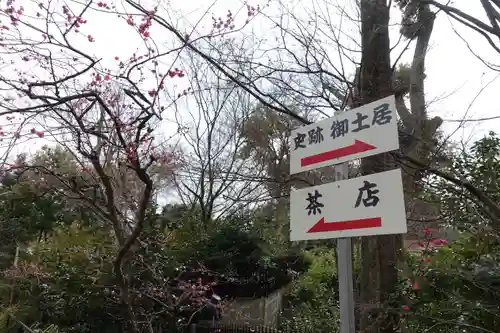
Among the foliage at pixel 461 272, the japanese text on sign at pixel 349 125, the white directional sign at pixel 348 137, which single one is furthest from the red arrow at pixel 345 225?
the foliage at pixel 461 272

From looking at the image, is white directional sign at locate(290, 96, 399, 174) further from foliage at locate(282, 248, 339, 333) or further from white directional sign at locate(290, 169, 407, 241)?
foliage at locate(282, 248, 339, 333)

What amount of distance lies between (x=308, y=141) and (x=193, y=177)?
809 cm

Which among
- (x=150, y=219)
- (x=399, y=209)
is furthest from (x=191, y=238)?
(x=399, y=209)

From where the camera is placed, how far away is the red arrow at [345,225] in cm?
195

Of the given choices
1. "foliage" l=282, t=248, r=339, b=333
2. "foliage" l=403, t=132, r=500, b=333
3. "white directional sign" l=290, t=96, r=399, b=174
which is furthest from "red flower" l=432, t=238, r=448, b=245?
"white directional sign" l=290, t=96, r=399, b=174

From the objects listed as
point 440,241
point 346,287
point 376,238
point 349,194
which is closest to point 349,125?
point 349,194

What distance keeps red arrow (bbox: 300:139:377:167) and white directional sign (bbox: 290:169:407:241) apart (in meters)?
0.17

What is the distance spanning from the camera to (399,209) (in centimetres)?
188

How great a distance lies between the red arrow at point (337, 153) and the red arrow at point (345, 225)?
1.18 ft

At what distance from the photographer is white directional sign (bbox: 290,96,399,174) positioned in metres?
2.10

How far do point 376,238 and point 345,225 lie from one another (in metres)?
1.82

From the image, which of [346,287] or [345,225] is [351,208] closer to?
[345,225]

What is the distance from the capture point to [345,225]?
6.83ft

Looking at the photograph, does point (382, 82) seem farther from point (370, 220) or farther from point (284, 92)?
point (370, 220)
